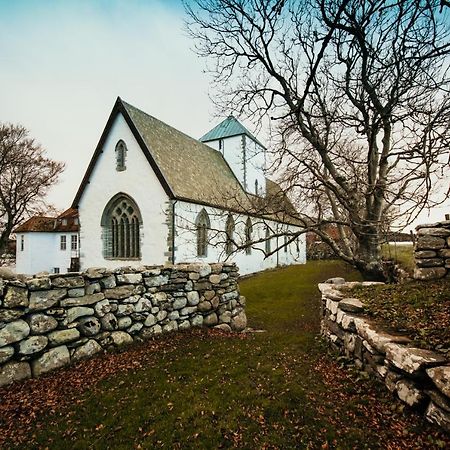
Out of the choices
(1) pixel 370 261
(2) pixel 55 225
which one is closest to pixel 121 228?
(1) pixel 370 261

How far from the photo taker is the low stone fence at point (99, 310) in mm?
4676

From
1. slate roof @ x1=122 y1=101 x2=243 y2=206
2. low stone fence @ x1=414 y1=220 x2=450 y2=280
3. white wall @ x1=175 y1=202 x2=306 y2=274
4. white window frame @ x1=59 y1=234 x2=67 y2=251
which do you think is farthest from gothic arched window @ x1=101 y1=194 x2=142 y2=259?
white window frame @ x1=59 y1=234 x2=67 y2=251

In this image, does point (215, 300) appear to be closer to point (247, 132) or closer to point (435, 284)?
point (435, 284)

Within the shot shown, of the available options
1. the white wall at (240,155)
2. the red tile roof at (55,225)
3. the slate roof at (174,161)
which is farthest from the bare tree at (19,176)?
the white wall at (240,155)

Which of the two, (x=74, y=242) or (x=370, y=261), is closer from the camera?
(x=370, y=261)

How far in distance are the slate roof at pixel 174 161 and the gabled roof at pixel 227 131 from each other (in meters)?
4.55

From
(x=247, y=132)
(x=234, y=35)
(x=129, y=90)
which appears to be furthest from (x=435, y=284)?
(x=247, y=132)

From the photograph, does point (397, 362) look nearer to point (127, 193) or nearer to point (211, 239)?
point (211, 239)

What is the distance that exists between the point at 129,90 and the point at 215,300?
53.6 feet

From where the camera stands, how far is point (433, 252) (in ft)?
20.3

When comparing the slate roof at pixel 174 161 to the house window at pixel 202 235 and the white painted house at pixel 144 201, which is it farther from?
the house window at pixel 202 235

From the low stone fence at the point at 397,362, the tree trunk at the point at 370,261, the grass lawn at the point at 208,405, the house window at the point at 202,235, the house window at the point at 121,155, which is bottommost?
the grass lawn at the point at 208,405

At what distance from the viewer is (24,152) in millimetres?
24422

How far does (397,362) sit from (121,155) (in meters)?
16.5
